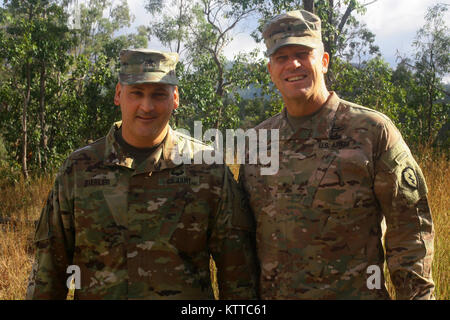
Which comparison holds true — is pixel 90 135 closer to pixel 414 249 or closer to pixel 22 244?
pixel 22 244

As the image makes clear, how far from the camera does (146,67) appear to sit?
7.19 feet

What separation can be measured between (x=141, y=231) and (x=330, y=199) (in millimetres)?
994

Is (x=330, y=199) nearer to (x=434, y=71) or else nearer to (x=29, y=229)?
Answer: (x=29, y=229)

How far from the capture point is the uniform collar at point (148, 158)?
2225 mm

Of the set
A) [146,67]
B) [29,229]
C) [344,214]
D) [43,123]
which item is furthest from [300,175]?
[43,123]

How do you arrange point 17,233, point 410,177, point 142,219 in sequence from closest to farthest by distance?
point 410,177 → point 142,219 → point 17,233

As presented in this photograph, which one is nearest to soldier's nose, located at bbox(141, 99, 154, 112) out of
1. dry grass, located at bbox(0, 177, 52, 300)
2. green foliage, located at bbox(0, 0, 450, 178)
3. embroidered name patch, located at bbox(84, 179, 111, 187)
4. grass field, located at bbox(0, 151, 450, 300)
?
embroidered name patch, located at bbox(84, 179, 111, 187)

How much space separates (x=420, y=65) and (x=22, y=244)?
1418 centimetres

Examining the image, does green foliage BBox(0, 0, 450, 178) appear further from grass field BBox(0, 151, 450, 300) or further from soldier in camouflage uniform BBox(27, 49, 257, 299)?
soldier in camouflage uniform BBox(27, 49, 257, 299)

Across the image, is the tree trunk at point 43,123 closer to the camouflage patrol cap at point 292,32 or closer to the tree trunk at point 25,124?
the tree trunk at point 25,124

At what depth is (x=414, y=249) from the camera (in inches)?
79.0

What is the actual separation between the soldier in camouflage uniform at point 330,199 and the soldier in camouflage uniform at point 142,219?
221 mm

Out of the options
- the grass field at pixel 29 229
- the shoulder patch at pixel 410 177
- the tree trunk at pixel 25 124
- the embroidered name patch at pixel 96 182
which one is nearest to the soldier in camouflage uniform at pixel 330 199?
the shoulder patch at pixel 410 177
